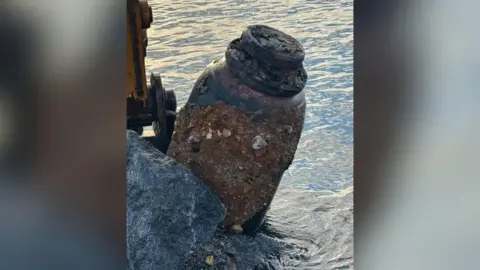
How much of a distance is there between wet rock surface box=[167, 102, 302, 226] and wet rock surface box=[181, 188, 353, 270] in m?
0.12

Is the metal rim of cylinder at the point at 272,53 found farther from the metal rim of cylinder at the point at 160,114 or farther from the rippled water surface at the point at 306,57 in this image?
the rippled water surface at the point at 306,57

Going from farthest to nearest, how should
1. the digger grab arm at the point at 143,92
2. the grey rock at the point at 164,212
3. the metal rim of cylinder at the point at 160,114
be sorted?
the metal rim of cylinder at the point at 160,114
the digger grab arm at the point at 143,92
the grey rock at the point at 164,212

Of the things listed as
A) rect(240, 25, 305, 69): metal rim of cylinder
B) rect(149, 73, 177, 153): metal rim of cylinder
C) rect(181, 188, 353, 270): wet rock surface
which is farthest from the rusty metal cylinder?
rect(149, 73, 177, 153): metal rim of cylinder

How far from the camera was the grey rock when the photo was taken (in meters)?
1.75

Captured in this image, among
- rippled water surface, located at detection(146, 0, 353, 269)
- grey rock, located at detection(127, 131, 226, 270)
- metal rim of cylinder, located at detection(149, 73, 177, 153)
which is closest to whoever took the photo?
grey rock, located at detection(127, 131, 226, 270)

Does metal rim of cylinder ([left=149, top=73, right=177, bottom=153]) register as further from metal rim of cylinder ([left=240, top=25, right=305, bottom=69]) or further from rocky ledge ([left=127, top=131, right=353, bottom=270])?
metal rim of cylinder ([left=240, top=25, right=305, bottom=69])

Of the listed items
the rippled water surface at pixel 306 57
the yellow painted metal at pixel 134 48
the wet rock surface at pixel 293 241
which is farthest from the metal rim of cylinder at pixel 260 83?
the rippled water surface at pixel 306 57

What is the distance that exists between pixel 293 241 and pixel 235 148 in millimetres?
525

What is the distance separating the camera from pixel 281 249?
210 cm

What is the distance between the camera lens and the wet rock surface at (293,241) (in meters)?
1.91

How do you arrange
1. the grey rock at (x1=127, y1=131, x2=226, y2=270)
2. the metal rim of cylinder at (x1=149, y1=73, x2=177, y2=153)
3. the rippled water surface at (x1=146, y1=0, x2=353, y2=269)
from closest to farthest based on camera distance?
the grey rock at (x1=127, y1=131, x2=226, y2=270) → the metal rim of cylinder at (x1=149, y1=73, x2=177, y2=153) → the rippled water surface at (x1=146, y1=0, x2=353, y2=269)
